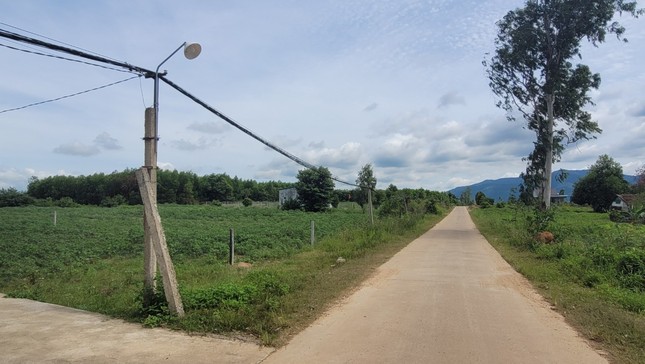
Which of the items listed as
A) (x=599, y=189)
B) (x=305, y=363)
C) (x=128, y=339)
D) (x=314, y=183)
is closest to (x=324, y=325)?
(x=305, y=363)

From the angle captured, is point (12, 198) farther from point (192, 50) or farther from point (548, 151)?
point (192, 50)

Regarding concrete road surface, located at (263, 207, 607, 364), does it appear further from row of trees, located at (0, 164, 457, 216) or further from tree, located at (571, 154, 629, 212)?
tree, located at (571, 154, 629, 212)

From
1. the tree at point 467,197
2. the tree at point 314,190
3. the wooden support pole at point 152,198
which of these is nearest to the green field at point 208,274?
the wooden support pole at point 152,198

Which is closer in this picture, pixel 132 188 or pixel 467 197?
pixel 132 188

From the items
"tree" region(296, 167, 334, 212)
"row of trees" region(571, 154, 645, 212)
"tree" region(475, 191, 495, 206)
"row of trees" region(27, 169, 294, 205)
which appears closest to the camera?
"tree" region(296, 167, 334, 212)

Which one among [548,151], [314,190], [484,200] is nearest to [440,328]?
[548,151]

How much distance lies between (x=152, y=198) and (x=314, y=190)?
1900 inches

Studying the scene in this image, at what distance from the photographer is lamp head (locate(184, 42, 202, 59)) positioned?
6.80 metres

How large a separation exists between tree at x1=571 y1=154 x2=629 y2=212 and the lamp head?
2946 inches

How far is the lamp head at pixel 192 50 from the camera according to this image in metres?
6.80

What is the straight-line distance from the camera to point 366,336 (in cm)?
576

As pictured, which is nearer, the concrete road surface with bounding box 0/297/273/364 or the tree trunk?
the concrete road surface with bounding box 0/297/273/364

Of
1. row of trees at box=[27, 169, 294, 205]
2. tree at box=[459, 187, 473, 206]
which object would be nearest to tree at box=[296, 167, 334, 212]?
row of trees at box=[27, 169, 294, 205]

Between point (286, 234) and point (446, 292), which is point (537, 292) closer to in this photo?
point (446, 292)
